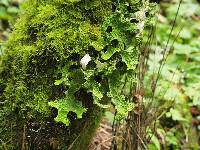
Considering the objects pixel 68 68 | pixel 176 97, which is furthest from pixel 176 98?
pixel 68 68

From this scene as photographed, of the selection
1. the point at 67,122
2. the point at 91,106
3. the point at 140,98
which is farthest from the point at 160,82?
the point at 67,122

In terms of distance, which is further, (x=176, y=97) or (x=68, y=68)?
(x=176, y=97)

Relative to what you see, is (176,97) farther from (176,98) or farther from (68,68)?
(68,68)

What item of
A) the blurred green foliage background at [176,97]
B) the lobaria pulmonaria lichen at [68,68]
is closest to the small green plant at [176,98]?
the blurred green foliage background at [176,97]

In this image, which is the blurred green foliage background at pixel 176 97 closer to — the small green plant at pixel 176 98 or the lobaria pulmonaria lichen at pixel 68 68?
the small green plant at pixel 176 98

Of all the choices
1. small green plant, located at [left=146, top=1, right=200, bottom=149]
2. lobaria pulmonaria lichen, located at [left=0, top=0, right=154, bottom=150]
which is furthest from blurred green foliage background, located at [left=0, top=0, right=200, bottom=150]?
lobaria pulmonaria lichen, located at [left=0, top=0, right=154, bottom=150]

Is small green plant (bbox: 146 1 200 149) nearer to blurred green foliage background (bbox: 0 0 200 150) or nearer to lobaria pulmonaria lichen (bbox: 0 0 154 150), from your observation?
blurred green foliage background (bbox: 0 0 200 150)

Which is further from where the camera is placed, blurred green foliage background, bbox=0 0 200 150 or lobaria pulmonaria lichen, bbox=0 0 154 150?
blurred green foliage background, bbox=0 0 200 150

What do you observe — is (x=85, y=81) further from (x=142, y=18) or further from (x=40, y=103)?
(x=142, y=18)
